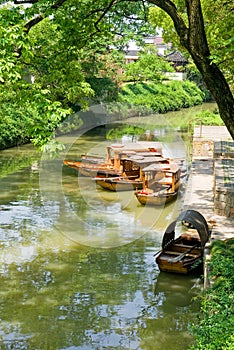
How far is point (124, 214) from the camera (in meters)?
17.0

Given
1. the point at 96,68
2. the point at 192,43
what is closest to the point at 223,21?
the point at 192,43

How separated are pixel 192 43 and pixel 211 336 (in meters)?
4.00

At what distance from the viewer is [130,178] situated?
20078 mm

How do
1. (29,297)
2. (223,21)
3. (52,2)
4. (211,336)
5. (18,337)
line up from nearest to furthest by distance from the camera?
(211,336) → (52,2) → (18,337) → (29,297) → (223,21)

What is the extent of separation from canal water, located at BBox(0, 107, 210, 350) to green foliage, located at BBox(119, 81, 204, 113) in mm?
25393

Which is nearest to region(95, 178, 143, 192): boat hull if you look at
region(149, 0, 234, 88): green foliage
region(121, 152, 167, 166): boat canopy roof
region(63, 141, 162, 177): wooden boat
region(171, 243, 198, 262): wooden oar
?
region(63, 141, 162, 177): wooden boat

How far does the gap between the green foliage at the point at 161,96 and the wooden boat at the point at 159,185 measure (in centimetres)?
2406

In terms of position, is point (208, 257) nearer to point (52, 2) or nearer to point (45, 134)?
point (45, 134)

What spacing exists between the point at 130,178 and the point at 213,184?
3570 millimetres

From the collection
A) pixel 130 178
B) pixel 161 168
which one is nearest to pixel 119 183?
pixel 130 178

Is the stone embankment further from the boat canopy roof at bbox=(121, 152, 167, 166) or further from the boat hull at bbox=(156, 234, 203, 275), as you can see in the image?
the boat canopy roof at bbox=(121, 152, 167, 166)

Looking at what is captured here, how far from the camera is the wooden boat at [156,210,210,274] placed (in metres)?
11.6

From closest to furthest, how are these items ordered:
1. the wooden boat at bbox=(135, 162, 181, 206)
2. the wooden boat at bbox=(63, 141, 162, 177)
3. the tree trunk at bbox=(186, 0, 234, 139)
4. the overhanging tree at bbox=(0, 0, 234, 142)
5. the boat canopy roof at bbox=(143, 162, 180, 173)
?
the overhanging tree at bbox=(0, 0, 234, 142), the tree trunk at bbox=(186, 0, 234, 139), the wooden boat at bbox=(135, 162, 181, 206), the boat canopy roof at bbox=(143, 162, 180, 173), the wooden boat at bbox=(63, 141, 162, 177)

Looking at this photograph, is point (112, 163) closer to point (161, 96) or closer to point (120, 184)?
point (120, 184)
